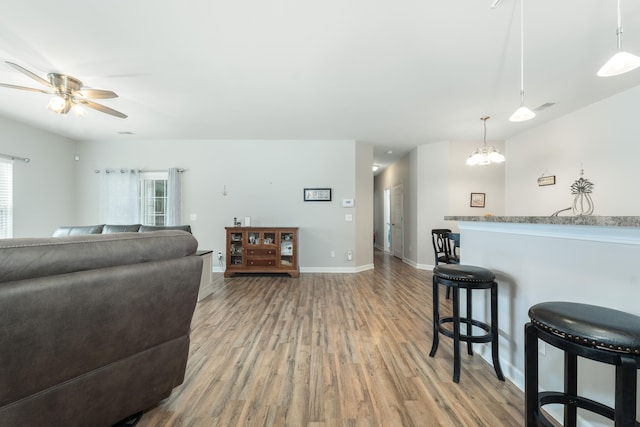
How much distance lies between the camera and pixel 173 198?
196 inches

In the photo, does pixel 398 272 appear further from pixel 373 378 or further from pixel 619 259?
pixel 619 259

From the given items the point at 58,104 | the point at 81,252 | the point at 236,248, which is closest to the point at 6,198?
the point at 58,104

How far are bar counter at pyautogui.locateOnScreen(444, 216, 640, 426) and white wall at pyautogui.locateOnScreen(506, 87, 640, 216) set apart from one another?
113 inches

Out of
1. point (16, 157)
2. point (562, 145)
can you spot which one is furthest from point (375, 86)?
point (16, 157)

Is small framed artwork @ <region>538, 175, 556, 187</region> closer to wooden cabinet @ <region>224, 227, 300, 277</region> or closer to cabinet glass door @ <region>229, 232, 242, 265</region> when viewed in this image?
wooden cabinet @ <region>224, 227, 300, 277</region>

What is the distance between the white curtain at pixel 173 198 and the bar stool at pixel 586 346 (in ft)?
17.8

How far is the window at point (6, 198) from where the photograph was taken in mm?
3936

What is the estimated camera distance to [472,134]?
4.77 meters

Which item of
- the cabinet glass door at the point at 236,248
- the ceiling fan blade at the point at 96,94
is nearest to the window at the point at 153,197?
the cabinet glass door at the point at 236,248

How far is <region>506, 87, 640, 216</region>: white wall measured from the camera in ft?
10.4

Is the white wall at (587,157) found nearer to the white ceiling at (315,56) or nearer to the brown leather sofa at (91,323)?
the white ceiling at (315,56)

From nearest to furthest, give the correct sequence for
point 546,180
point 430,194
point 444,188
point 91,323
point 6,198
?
1. point 91,323
2. point 6,198
3. point 546,180
4. point 444,188
5. point 430,194

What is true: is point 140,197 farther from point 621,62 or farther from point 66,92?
point 621,62

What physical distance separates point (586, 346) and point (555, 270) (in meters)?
0.71
